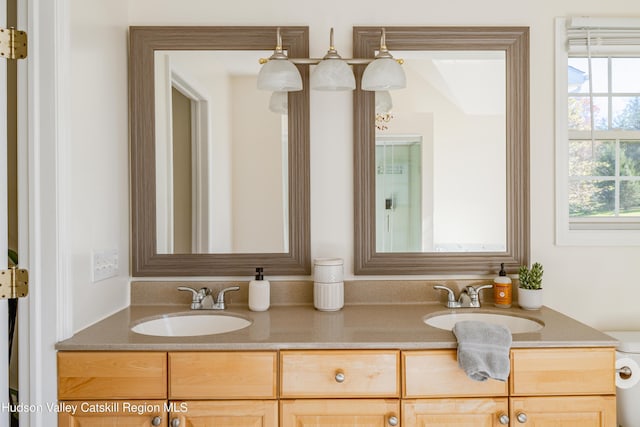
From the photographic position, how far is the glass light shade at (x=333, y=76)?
1.87 m

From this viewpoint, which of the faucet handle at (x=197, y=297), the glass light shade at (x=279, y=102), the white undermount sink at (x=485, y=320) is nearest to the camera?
the white undermount sink at (x=485, y=320)

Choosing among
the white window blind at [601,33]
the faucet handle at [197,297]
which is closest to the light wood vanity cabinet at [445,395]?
the faucet handle at [197,297]

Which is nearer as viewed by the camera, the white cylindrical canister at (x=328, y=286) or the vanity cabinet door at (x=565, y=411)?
the vanity cabinet door at (x=565, y=411)

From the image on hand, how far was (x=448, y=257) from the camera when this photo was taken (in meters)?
2.05

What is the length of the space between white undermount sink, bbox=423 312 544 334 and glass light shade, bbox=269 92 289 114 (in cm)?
104

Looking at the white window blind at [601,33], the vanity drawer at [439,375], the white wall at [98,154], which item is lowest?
the vanity drawer at [439,375]

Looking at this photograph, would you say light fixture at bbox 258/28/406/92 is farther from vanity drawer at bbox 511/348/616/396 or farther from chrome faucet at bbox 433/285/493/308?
vanity drawer at bbox 511/348/616/396

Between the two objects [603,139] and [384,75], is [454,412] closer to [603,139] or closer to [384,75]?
[384,75]

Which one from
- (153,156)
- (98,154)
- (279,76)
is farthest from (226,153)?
(98,154)

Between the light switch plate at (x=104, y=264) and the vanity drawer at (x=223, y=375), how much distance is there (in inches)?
18.9

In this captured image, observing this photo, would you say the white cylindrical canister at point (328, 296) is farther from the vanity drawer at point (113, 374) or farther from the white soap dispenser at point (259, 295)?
the vanity drawer at point (113, 374)

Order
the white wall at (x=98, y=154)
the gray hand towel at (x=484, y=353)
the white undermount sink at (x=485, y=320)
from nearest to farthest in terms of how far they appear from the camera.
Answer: the gray hand towel at (x=484, y=353) < the white wall at (x=98, y=154) < the white undermount sink at (x=485, y=320)

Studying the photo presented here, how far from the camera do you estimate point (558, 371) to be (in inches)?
58.6

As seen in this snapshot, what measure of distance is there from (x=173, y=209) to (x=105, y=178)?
A: 0.33 m
